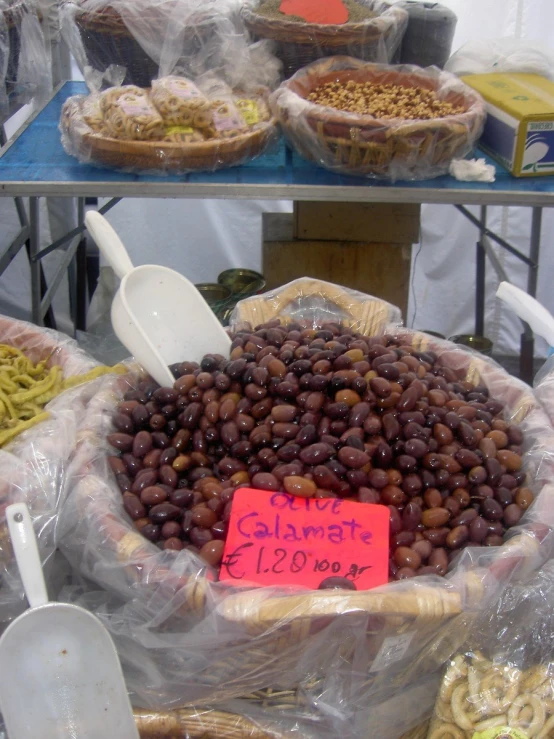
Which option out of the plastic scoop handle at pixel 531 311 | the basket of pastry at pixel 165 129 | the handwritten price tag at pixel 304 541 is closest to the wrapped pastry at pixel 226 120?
the basket of pastry at pixel 165 129

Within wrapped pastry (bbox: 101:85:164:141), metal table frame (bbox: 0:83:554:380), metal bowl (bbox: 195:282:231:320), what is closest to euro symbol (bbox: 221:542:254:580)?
metal table frame (bbox: 0:83:554:380)

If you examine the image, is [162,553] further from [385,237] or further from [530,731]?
[385,237]

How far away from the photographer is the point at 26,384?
106 cm

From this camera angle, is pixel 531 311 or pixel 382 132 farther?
pixel 382 132

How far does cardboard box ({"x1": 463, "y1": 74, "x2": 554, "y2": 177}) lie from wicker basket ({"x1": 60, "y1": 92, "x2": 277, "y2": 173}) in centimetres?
49

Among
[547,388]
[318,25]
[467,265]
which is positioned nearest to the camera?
[547,388]

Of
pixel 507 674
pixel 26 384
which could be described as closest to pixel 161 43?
pixel 26 384

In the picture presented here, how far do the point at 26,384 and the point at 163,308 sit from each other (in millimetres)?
238

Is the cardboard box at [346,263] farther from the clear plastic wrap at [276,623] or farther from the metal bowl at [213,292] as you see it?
the clear plastic wrap at [276,623]

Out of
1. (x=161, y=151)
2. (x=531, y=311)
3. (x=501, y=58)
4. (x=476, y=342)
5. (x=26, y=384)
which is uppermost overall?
(x=501, y=58)

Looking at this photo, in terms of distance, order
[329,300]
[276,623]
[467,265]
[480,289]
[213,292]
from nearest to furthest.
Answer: [276,623] → [329,300] → [213,292] → [480,289] → [467,265]

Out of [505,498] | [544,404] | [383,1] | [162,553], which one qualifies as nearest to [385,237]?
[383,1]

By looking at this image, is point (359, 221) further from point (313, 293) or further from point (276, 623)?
point (276, 623)

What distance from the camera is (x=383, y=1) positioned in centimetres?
174
